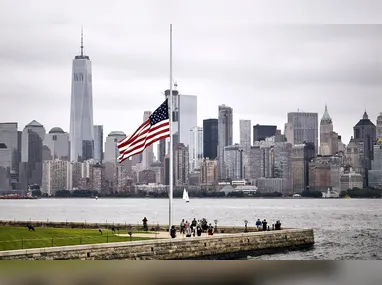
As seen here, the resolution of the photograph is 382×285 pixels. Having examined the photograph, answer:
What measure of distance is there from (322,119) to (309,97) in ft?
2.37

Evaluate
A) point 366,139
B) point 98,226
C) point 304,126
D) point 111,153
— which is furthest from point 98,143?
point 366,139

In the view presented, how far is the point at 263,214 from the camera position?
3094 centimetres

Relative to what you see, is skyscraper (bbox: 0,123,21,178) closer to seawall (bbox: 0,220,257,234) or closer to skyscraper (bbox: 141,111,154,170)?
seawall (bbox: 0,220,257,234)

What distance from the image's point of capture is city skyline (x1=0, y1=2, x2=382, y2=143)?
79.6ft

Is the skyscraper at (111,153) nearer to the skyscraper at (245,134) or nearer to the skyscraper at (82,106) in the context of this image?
the skyscraper at (82,106)

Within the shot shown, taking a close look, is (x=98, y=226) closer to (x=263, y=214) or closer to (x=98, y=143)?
(x=98, y=143)

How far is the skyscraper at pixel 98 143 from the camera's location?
2538 centimetres

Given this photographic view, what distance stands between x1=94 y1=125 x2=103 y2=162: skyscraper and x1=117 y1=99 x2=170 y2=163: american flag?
8.29 ft

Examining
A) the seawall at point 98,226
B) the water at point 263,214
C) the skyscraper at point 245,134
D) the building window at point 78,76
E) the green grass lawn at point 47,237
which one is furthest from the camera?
the water at point 263,214

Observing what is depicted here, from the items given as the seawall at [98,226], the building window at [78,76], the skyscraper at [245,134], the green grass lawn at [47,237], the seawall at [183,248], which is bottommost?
the seawall at [183,248]

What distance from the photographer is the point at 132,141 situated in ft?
74.8

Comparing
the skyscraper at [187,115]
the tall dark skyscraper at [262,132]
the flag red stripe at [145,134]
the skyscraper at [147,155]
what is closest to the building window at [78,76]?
the skyscraper at [147,155]

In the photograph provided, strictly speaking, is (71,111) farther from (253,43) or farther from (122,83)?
(253,43)

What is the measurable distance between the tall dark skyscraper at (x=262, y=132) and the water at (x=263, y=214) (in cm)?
277
